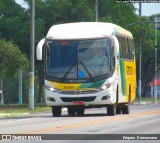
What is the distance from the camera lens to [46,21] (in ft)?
193

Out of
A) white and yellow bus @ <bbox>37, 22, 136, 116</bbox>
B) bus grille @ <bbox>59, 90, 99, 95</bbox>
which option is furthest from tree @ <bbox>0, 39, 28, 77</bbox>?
bus grille @ <bbox>59, 90, 99, 95</bbox>

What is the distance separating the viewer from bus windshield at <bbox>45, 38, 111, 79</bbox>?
33.3 m

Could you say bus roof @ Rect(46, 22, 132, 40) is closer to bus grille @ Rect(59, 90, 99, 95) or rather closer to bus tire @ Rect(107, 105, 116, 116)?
bus grille @ Rect(59, 90, 99, 95)

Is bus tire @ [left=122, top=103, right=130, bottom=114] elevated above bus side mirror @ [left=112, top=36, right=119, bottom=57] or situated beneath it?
situated beneath

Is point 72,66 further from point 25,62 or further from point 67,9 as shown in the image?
point 67,9

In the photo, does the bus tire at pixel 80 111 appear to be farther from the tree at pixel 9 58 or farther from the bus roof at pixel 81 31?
the tree at pixel 9 58

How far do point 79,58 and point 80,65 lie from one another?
31cm

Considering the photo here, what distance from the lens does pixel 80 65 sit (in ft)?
109

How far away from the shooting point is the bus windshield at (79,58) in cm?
3334

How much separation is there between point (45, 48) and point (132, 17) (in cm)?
3301

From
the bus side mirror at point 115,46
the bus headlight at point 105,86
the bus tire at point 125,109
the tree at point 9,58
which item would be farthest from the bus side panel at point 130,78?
the tree at point 9,58

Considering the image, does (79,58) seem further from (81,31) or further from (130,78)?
(130,78)

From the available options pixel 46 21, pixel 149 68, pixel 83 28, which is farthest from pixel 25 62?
pixel 149 68

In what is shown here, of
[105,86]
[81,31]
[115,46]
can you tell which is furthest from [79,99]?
[81,31]
